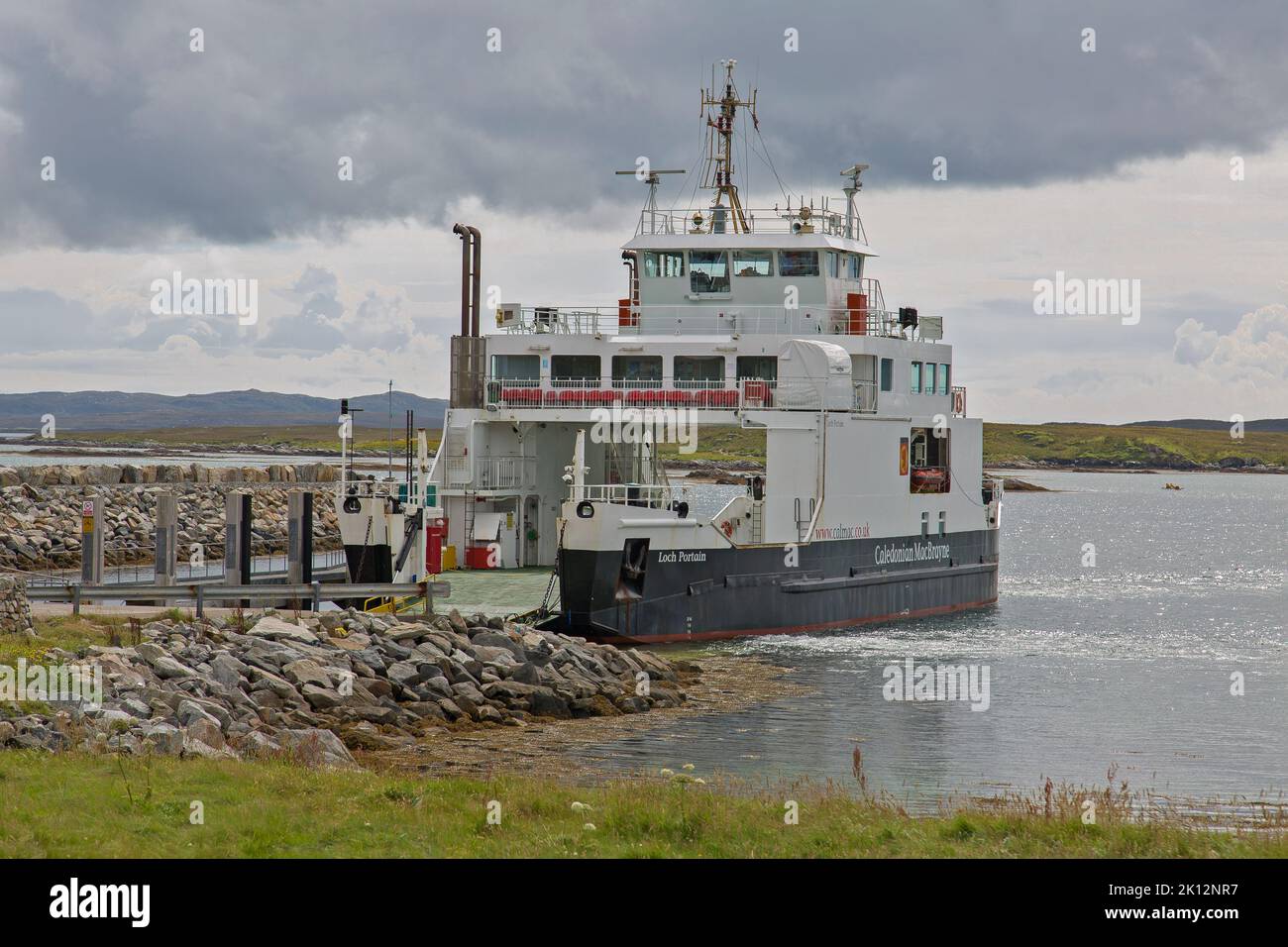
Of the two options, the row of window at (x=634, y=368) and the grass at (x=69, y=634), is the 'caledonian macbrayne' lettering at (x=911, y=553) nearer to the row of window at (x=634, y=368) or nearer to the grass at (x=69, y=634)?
the row of window at (x=634, y=368)

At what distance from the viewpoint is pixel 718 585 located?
27.9 m

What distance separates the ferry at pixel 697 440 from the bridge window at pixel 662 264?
0.04 m

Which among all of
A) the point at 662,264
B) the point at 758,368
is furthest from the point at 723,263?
the point at 758,368

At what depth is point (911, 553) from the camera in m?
34.1

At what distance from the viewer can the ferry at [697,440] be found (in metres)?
27.0

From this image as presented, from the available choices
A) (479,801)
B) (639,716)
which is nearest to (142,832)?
(479,801)

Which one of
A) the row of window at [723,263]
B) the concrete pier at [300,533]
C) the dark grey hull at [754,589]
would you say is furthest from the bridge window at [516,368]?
the dark grey hull at [754,589]

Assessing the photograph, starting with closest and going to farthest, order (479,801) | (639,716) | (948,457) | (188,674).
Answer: (479,801)
(188,674)
(639,716)
(948,457)

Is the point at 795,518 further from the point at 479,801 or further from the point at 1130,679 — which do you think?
the point at 479,801

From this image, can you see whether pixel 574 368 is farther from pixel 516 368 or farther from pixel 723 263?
pixel 723 263

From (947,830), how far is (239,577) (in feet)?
61.1

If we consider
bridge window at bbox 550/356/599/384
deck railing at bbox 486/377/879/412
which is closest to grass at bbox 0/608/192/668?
deck railing at bbox 486/377/879/412
